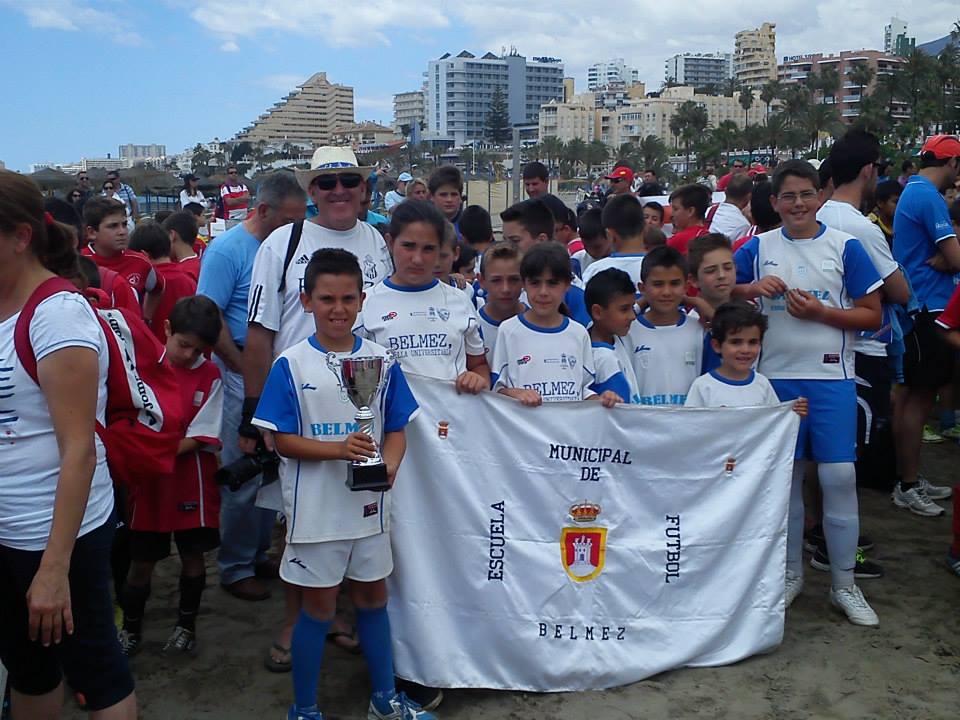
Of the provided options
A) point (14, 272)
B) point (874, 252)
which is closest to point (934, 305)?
point (874, 252)

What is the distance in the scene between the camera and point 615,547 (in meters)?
3.92

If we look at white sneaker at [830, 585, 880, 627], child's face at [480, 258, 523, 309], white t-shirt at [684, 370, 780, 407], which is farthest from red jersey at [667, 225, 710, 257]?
white sneaker at [830, 585, 880, 627]

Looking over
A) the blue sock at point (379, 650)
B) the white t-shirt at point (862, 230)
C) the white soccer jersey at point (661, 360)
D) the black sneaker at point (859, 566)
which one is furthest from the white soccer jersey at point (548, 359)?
the black sneaker at point (859, 566)

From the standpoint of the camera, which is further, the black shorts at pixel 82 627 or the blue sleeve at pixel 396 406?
the blue sleeve at pixel 396 406

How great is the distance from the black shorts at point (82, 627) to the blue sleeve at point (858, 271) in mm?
3484

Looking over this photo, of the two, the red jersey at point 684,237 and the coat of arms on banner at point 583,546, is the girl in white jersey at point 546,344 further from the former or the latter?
the red jersey at point 684,237

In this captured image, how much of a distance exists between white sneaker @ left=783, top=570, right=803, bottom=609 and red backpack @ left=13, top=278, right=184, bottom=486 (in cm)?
311

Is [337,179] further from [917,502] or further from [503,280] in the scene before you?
[917,502]

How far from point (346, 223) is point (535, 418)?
128 centimetres

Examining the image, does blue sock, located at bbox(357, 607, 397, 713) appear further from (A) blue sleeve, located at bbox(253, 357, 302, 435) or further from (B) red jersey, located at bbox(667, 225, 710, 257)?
(B) red jersey, located at bbox(667, 225, 710, 257)

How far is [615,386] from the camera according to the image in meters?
4.08

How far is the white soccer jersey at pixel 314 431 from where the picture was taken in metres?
3.29

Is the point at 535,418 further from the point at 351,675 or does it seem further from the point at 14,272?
the point at 14,272

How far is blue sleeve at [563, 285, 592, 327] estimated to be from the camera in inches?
169
